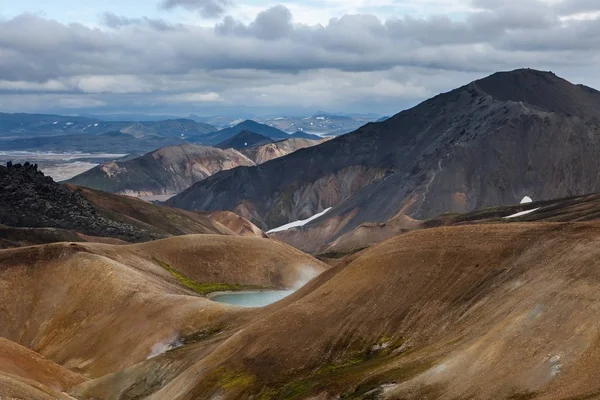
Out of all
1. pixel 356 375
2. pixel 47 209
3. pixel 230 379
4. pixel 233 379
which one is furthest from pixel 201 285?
pixel 356 375

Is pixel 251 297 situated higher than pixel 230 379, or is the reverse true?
pixel 230 379

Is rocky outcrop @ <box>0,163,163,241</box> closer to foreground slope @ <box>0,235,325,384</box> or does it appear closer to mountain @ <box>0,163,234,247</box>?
mountain @ <box>0,163,234,247</box>

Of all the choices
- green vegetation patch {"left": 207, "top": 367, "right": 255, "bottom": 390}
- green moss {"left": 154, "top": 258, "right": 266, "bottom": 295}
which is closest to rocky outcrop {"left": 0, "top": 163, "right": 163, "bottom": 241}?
green moss {"left": 154, "top": 258, "right": 266, "bottom": 295}

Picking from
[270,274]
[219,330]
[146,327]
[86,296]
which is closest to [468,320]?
[219,330]

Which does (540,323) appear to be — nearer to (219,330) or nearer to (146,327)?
(219,330)

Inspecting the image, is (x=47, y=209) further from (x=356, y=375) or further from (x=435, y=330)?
(x=356, y=375)

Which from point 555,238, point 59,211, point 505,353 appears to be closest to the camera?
point 505,353
